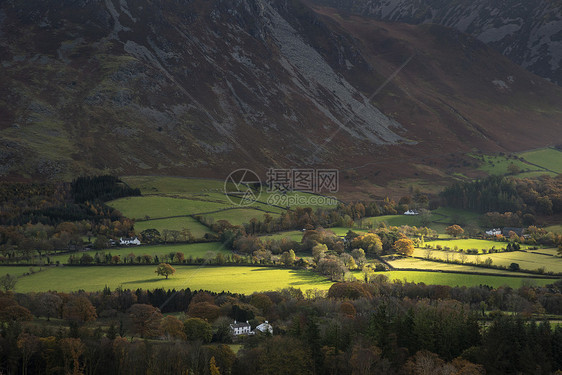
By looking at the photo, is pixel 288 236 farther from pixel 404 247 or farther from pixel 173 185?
pixel 173 185

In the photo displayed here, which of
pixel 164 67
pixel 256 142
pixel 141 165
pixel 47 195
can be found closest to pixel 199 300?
pixel 47 195

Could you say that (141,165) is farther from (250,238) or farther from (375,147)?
(375,147)

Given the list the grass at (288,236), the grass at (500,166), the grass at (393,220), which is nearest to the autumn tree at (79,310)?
the grass at (288,236)

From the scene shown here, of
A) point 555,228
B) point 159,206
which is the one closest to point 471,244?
point 555,228

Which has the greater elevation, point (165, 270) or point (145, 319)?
point (165, 270)

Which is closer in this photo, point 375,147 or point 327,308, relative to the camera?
point 327,308
